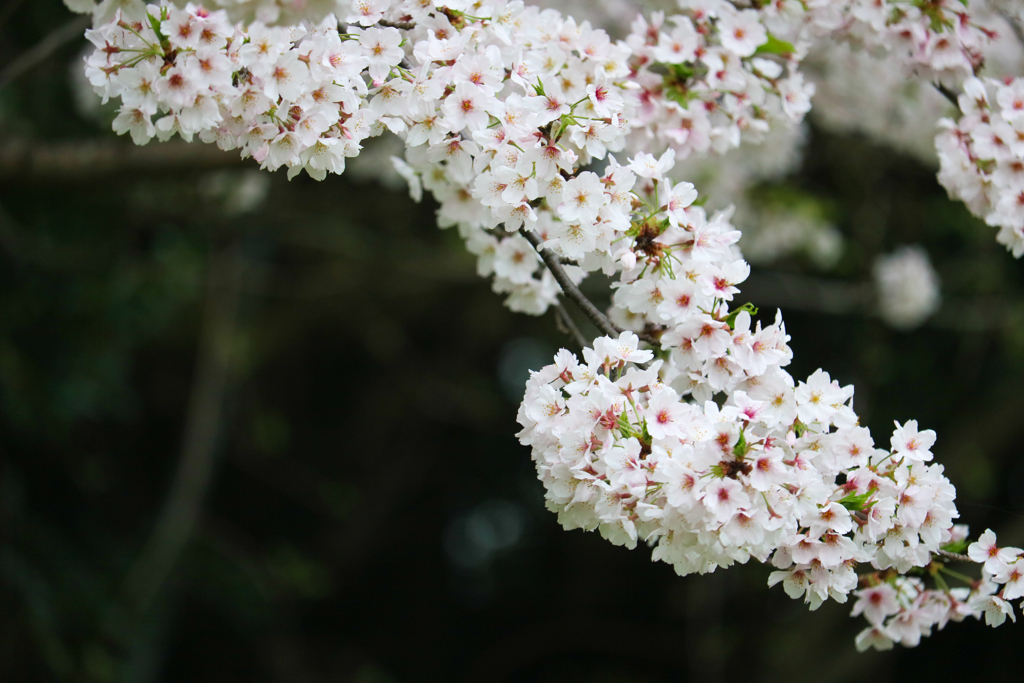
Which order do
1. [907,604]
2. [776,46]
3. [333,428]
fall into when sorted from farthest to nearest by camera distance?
[333,428]
[776,46]
[907,604]

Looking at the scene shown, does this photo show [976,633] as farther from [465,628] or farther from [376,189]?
[376,189]

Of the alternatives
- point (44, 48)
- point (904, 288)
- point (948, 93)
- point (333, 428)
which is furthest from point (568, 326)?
point (333, 428)

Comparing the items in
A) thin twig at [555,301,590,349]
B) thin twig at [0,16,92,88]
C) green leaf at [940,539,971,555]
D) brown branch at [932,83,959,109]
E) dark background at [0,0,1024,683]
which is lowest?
dark background at [0,0,1024,683]

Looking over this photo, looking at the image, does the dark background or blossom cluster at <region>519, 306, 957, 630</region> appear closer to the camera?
blossom cluster at <region>519, 306, 957, 630</region>

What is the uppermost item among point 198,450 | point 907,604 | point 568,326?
point 568,326

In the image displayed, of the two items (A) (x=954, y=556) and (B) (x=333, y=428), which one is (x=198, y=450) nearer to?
(B) (x=333, y=428)

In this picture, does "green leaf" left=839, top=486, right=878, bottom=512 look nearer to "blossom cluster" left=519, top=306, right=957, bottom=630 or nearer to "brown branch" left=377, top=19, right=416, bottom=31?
"blossom cluster" left=519, top=306, right=957, bottom=630

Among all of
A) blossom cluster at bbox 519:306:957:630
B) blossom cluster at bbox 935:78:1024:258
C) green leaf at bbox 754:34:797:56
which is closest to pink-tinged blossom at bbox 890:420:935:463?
blossom cluster at bbox 519:306:957:630

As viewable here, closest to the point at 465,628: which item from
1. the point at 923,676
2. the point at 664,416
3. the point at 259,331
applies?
the point at 259,331
